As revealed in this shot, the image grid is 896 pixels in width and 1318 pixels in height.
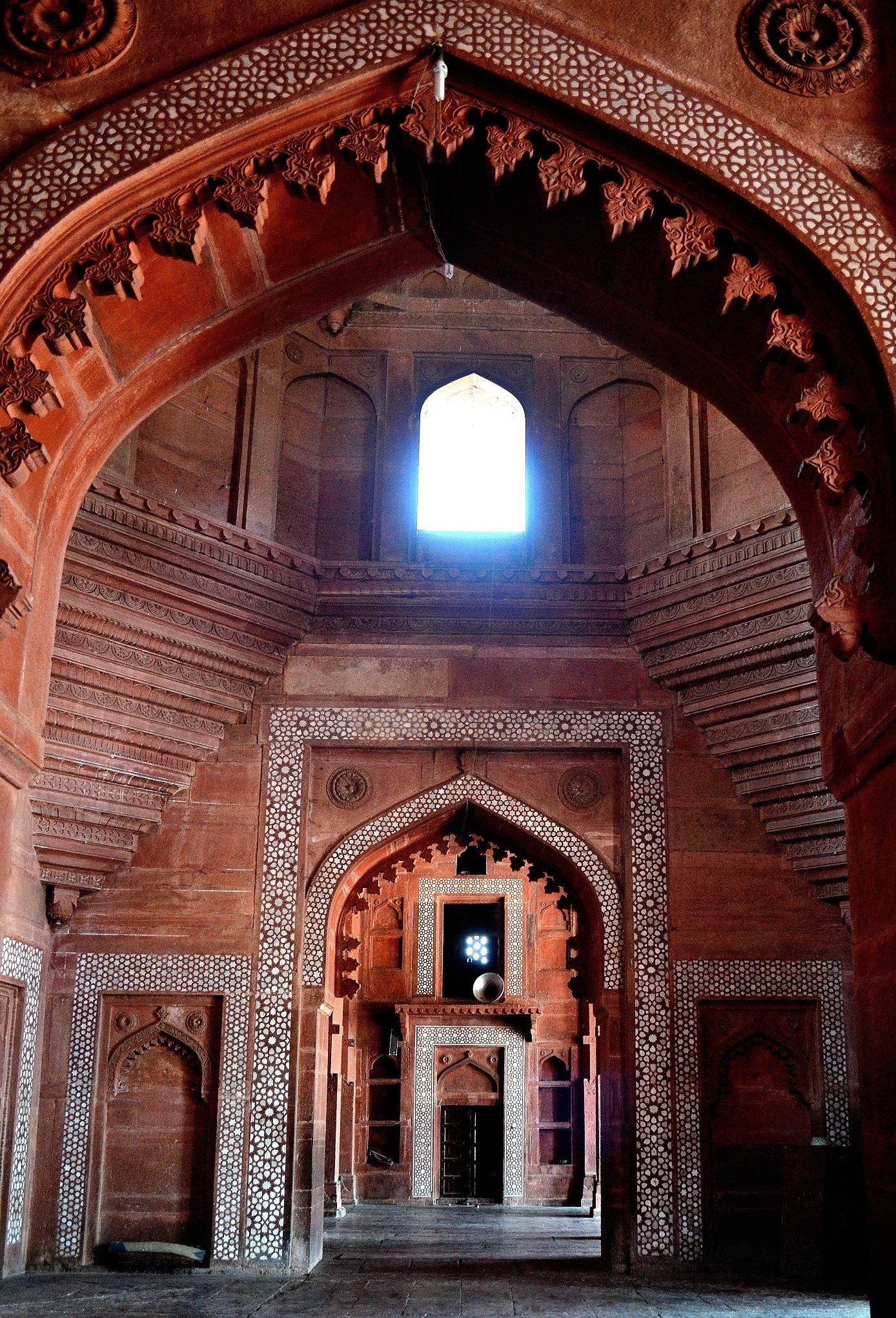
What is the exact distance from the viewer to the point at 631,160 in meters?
4.47

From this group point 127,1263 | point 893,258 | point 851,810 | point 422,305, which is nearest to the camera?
point 893,258

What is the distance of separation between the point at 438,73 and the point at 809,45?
1248mm

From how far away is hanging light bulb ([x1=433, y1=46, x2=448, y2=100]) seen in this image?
176 inches

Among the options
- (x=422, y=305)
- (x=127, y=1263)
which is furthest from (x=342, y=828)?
(x=422, y=305)

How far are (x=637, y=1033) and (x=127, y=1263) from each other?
3.52m

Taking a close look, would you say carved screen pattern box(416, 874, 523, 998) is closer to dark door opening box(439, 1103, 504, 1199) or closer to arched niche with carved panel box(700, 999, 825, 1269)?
dark door opening box(439, 1103, 504, 1199)

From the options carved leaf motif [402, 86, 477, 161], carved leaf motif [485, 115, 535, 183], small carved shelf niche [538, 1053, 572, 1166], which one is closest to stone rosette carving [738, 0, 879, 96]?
carved leaf motif [485, 115, 535, 183]

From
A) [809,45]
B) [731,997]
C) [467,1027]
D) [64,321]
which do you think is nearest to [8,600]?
[64,321]

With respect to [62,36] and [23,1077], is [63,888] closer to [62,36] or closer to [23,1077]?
[23,1077]

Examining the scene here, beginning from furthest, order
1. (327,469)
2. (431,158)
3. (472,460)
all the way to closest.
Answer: (472,460) → (327,469) → (431,158)

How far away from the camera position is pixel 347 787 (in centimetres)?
934

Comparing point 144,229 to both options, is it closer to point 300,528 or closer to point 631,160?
point 631,160

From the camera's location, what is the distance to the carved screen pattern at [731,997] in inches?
340

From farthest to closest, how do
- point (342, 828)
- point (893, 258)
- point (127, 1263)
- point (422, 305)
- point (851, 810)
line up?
point (422, 305) < point (342, 828) < point (127, 1263) < point (851, 810) < point (893, 258)
